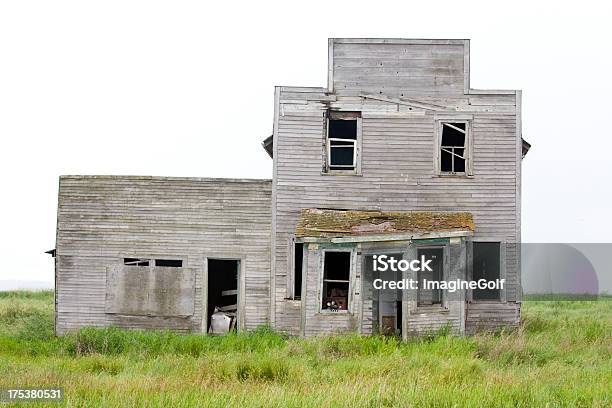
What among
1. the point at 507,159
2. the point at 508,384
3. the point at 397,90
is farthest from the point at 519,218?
the point at 508,384

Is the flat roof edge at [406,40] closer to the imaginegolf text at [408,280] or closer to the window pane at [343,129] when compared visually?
the window pane at [343,129]

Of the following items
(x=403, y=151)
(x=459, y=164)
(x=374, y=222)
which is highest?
(x=403, y=151)

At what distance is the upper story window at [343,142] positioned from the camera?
21750mm

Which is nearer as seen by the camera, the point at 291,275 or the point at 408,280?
the point at 408,280

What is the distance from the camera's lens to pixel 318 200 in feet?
71.1

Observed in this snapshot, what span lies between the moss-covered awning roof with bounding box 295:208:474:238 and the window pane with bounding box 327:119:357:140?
2039 mm

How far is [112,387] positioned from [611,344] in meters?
12.5

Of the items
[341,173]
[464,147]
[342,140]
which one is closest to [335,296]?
[341,173]

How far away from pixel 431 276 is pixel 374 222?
217 cm

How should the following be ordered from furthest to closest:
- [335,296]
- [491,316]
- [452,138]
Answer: [452,138]
[491,316]
[335,296]

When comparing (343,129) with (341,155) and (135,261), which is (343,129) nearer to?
(341,155)

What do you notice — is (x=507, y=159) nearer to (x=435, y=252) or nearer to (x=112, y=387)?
(x=435, y=252)

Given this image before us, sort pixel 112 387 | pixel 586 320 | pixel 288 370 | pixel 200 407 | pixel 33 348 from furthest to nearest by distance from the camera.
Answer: pixel 586 320
pixel 33 348
pixel 288 370
pixel 112 387
pixel 200 407

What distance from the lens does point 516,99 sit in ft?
72.0
